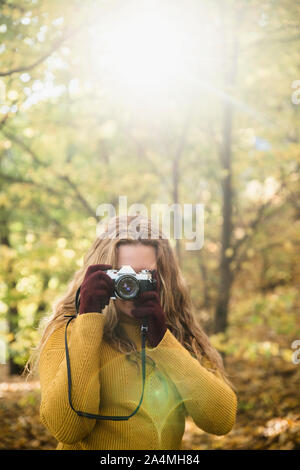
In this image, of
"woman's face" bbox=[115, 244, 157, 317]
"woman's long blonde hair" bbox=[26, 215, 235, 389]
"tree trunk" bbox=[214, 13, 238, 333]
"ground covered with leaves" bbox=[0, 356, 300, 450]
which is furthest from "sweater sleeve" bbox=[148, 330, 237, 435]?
"tree trunk" bbox=[214, 13, 238, 333]

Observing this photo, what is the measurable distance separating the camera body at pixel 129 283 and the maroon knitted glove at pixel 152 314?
0.03 m

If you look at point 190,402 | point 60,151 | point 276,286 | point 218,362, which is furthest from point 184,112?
point 276,286

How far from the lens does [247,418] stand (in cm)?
393

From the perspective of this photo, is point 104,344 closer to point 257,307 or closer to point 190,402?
point 190,402

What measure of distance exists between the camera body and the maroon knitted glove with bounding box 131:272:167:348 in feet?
0.11

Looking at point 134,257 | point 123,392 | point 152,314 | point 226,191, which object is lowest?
point 123,392

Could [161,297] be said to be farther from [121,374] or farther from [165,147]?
[165,147]

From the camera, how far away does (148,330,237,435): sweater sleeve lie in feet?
4.63

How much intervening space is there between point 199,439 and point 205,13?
432 centimetres

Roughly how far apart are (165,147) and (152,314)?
3.92 metres

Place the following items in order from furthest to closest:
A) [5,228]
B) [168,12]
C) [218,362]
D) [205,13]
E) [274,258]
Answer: [5,228] < [274,258] < [205,13] < [168,12] < [218,362]

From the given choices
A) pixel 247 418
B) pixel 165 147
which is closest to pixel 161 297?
pixel 247 418

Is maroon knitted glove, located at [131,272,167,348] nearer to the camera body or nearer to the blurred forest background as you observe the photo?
the camera body

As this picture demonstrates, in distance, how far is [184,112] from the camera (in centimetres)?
459
